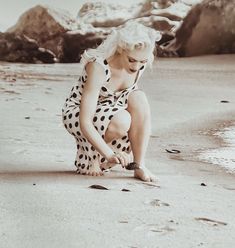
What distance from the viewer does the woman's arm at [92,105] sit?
8.16 ft

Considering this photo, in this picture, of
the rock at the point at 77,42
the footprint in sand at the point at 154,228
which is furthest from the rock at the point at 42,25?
the footprint in sand at the point at 154,228

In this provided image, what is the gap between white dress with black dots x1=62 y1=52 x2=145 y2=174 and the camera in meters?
2.56

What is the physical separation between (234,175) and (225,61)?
692 centimetres

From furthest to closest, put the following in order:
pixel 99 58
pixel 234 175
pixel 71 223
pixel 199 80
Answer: pixel 199 80 → pixel 234 175 → pixel 99 58 → pixel 71 223

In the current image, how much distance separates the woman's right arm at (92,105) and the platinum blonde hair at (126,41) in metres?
0.05

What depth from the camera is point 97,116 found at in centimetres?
256

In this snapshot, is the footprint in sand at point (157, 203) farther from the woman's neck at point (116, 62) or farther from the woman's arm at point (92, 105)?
the woman's neck at point (116, 62)

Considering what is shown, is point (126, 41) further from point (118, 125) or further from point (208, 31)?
point (208, 31)

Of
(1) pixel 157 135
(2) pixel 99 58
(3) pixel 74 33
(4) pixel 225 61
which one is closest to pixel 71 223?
(2) pixel 99 58

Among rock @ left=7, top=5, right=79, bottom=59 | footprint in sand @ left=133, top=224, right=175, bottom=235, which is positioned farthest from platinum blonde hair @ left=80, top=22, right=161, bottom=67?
rock @ left=7, top=5, right=79, bottom=59

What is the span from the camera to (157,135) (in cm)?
434

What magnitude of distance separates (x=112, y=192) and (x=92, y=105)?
365 mm

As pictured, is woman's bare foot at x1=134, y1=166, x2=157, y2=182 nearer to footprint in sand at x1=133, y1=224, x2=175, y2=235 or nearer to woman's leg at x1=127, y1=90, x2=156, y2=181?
woman's leg at x1=127, y1=90, x2=156, y2=181

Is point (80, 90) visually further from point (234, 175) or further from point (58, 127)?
point (58, 127)
